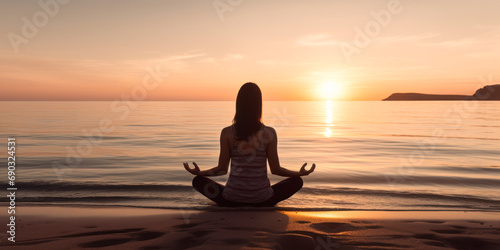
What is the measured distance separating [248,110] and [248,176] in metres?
1.18

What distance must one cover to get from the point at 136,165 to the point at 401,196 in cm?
900

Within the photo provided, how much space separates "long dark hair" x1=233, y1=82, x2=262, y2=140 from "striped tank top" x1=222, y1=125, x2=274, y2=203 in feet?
0.57

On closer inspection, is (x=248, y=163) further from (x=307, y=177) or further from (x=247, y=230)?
(x=307, y=177)

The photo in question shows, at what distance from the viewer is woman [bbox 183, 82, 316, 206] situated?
5695 millimetres

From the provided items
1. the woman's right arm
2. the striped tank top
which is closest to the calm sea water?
the striped tank top

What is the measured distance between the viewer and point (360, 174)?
38.6ft

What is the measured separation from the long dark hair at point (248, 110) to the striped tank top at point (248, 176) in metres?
0.17

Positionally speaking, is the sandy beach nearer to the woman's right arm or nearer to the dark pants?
the dark pants

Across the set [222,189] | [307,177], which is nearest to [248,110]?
[222,189]

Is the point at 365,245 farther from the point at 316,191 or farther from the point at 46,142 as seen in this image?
the point at 46,142

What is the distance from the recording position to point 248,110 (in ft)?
18.6

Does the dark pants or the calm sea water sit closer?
the dark pants

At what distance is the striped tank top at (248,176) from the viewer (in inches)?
236

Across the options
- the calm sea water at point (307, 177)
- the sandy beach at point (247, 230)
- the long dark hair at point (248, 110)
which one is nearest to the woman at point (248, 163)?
the long dark hair at point (248, 110)
